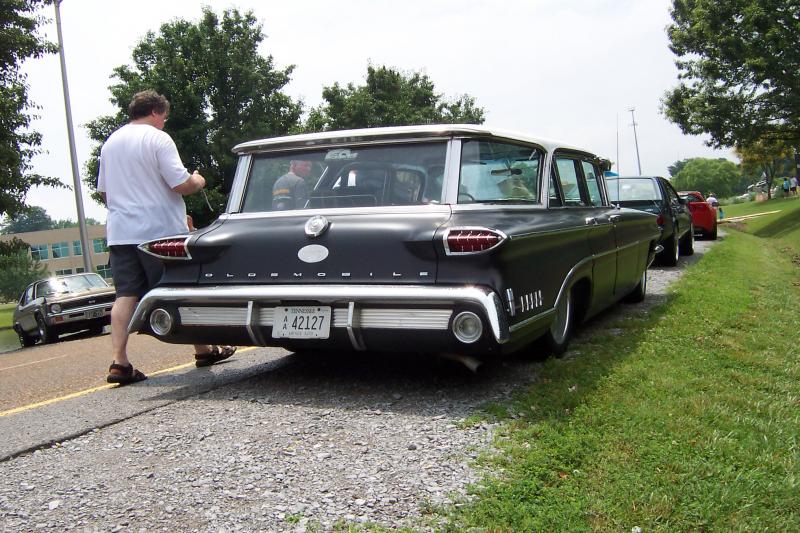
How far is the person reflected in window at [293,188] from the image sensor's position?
4680 millimetres

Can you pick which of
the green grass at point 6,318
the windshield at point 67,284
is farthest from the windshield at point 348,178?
Result: the green grass at point 6,318

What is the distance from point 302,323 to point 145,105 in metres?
2.22

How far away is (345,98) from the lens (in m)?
36.8

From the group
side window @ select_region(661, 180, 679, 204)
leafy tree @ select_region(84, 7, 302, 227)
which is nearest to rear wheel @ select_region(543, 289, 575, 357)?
side window @ select_region(661, 180, 679, 204)

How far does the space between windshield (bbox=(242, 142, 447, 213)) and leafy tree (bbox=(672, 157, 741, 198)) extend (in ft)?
465

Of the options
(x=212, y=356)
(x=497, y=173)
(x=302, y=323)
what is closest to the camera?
(x=302, y=323)

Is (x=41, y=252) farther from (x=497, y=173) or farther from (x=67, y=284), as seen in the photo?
(x=497, y=173)

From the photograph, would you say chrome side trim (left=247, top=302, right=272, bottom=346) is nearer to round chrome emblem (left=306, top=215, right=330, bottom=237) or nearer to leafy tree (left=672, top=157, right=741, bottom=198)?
round chrome emblem (left=306, top=215, right=330, bottom=237)

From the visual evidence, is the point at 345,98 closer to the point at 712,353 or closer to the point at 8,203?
the point at 8,203

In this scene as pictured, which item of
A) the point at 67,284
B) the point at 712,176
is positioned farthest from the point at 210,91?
the point at 712,176

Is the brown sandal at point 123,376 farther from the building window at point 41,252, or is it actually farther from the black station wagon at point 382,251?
the building window at point 41,252

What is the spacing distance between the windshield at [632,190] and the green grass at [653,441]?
6739mm

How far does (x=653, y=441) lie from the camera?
3217mm

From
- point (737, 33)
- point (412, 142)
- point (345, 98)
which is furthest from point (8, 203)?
point (737, 33)
